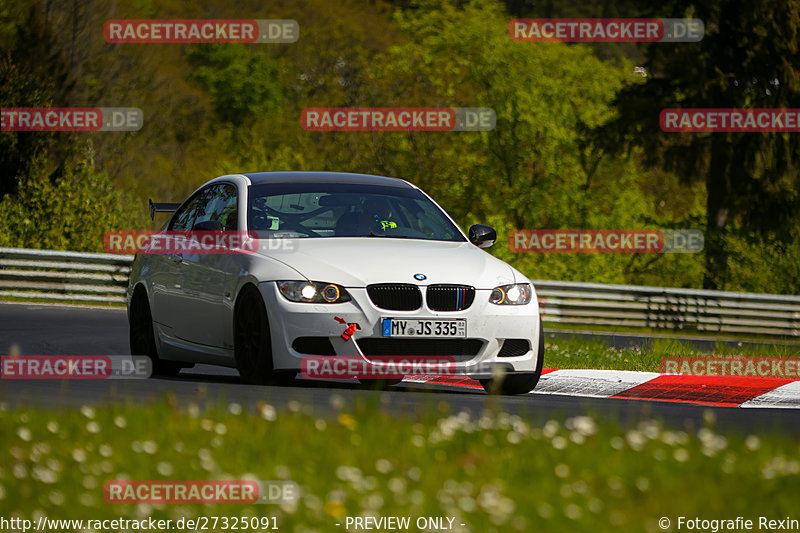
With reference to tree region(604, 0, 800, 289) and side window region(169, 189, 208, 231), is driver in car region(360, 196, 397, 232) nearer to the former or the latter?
side window region(169, 189, 208, 231)

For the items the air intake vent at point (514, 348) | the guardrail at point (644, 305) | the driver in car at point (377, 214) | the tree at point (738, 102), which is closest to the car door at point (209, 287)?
the driver in car at point (377, 214)

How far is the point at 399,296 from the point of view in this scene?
400 inches

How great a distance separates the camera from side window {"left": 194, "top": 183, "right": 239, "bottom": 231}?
11531 mm

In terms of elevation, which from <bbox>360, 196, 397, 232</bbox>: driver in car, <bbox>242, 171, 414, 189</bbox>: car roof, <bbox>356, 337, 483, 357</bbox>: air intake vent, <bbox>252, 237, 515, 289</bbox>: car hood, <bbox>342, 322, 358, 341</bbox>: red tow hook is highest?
<bbox>242, 171, 414, 189</bbox>: car roof

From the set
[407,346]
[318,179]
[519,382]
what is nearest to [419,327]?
[407,346]

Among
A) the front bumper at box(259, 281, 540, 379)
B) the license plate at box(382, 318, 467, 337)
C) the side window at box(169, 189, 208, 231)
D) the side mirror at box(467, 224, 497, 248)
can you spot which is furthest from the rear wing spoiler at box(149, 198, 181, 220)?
the license plate at box(382, 318, 467, 337)

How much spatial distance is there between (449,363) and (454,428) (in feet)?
10.7

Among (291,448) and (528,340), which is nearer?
(291,448)

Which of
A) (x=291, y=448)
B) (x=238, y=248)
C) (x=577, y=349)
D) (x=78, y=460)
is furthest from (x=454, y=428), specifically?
(x=577, y=349)

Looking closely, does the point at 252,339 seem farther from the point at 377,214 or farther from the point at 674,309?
the point at 674,309

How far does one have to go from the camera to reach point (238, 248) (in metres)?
10.9

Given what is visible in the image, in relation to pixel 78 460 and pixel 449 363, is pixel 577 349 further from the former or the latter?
pixel 78 460

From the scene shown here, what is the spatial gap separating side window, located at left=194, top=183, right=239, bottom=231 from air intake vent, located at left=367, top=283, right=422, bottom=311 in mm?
1694

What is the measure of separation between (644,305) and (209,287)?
21.2 meters
